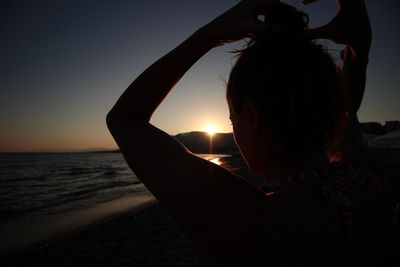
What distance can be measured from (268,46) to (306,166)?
19.2 inches

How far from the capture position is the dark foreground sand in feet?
13.5

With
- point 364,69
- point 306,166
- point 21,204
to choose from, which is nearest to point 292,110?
point 306,166

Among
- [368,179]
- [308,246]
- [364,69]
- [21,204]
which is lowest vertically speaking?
[21,204]

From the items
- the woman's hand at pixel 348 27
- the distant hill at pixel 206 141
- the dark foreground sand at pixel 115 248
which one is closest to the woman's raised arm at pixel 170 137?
the woman's hand at pixel 348 27

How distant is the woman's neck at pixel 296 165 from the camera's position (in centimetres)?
78

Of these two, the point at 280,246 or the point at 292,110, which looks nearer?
the point at 280,246

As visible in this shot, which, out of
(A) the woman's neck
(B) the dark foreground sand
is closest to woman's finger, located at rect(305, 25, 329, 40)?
(A) the woman's neck

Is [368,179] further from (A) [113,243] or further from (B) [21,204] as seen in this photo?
(B) [21,204]

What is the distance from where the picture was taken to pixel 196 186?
0.57 meters

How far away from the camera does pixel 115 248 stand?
4.66m

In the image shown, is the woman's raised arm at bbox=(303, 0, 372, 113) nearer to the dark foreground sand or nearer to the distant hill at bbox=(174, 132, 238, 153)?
the dark foreground sand

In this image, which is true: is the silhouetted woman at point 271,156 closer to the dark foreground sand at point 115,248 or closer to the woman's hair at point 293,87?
the woman's hair at point 293,87

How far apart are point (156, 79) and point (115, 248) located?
5145 millimetres

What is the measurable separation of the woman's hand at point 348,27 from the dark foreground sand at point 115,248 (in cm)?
425
